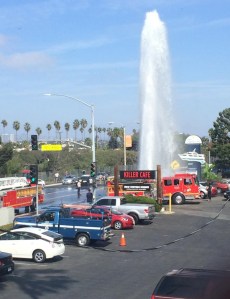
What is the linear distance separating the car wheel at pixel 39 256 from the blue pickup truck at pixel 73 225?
3.89m

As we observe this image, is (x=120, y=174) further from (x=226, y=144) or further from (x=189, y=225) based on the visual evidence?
(x=226, y=144)

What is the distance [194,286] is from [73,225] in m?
16.7

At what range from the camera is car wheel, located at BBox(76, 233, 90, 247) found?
81.7 ft

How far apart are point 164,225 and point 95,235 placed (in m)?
9.69

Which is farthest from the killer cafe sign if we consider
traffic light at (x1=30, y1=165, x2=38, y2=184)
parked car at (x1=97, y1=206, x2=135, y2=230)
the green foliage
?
the green foliage

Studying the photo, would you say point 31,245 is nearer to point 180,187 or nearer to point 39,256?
point 39,256

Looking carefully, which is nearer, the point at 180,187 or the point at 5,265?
the point at 5,265

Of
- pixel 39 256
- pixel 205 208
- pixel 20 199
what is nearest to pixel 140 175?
pixel 205 208

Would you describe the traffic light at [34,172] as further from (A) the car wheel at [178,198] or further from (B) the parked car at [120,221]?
(A) the car wheel at [178,198]

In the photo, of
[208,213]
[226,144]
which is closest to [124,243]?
[208,213]

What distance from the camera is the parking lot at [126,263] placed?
16.5 meters

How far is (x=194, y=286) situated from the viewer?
28.2 ft

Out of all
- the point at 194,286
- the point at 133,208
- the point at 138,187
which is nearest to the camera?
the point at 194,286

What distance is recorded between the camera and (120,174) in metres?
44.1
